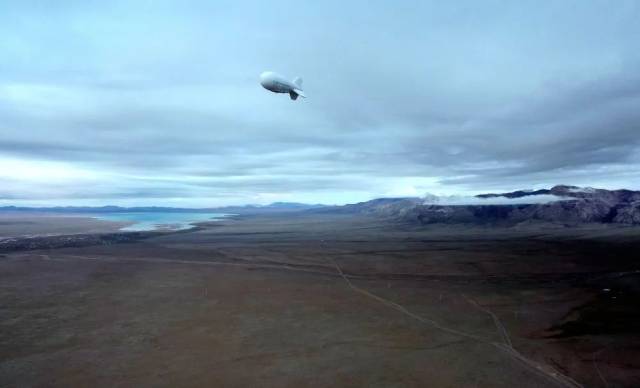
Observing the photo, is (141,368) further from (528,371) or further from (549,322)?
(549,322)

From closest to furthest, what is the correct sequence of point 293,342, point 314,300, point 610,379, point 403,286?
point 610,379 → point 293,342 → point 314,300 → point 403,286

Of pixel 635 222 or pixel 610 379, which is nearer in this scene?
pixel 610 379

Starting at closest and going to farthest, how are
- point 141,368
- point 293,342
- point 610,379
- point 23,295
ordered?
point 610,379 < point 141,368 < point 293,342 < point 23,295

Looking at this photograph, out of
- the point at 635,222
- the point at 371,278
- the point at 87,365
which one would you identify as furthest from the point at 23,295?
the point at 635,222

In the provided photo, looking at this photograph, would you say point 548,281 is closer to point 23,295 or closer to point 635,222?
point 23,295

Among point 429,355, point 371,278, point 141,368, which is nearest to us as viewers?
point 141,368

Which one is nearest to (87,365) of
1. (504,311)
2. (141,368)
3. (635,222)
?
(141,368)
